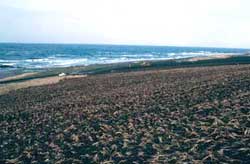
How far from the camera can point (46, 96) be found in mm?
27781

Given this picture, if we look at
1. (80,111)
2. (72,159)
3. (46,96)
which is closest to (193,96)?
(80,111)

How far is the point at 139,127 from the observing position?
1529cm

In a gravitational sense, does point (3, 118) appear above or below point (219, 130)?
below

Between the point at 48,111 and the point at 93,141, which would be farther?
the point at 48,111

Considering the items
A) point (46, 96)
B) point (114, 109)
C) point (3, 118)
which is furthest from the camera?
point (46, 96)

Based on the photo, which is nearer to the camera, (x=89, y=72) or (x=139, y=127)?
(x=139, y=127)

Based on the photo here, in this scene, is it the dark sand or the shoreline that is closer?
the dark sand

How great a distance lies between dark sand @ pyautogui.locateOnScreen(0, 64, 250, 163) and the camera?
1223 cm

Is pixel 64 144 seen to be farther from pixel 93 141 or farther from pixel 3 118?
pixel 3 118

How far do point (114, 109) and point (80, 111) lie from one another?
188 centimetres

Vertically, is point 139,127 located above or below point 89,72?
above

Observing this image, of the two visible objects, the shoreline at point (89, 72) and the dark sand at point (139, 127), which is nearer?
the dark sand at point (139, 127)

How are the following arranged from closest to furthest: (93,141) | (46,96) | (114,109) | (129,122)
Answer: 1. (93,141)
2. (129,122)
3. (114,109)
4. (46,96)

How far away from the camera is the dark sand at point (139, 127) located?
12.2m
